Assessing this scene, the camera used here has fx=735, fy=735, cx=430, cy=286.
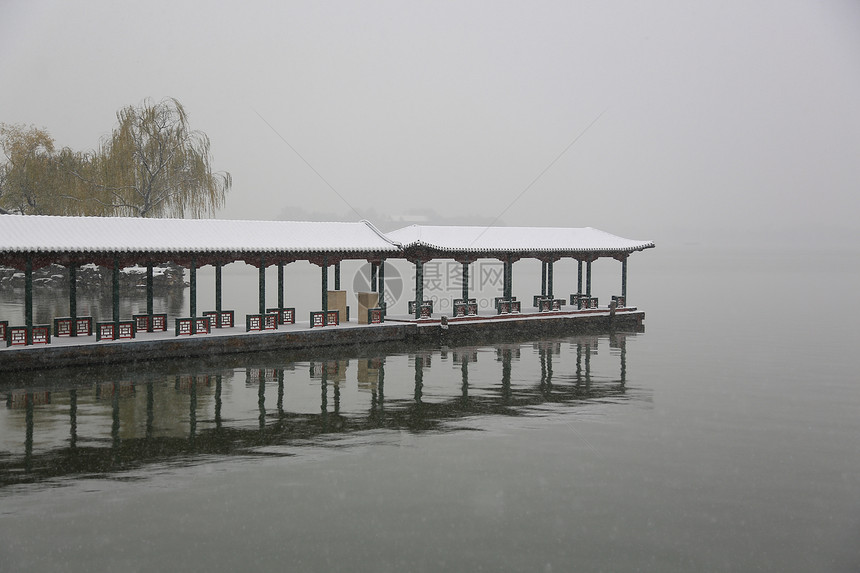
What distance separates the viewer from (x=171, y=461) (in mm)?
10805

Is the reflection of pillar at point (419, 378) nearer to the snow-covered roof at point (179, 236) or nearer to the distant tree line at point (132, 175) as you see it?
the snow-covered roof at point (179, 236)

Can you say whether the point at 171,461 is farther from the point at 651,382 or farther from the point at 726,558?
the point at 651,382

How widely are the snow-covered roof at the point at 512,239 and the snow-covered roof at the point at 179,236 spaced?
1891 millimetres

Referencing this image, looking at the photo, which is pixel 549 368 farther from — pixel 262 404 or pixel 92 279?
pixel 92 279

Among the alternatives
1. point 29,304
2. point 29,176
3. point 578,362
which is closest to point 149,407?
point 29,304

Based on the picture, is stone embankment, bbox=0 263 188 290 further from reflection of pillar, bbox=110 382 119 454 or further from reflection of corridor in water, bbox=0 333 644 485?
reflection of pillar, bbox=110 382 119 454

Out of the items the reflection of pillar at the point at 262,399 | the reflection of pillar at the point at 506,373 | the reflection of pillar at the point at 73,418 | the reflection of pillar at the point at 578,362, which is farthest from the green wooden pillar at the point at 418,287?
the reflection of pillar at the point at 73,418

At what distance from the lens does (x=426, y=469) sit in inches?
412

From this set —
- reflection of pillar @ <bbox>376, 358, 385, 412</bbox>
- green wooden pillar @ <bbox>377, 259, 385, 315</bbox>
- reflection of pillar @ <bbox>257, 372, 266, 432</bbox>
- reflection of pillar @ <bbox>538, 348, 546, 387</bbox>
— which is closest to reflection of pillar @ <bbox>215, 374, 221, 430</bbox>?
reflection of pillar @ <bbox>257, 372, 266, 432</bbox>

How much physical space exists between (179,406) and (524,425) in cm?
675

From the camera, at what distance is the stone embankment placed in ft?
170

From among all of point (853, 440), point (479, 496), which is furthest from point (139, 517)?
point (853, 440)

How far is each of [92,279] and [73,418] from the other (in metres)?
42.8

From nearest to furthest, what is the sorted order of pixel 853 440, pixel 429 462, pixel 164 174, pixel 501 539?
pixel 501 539, pixel 429 462, pixel 853 440, pixel 164 174
